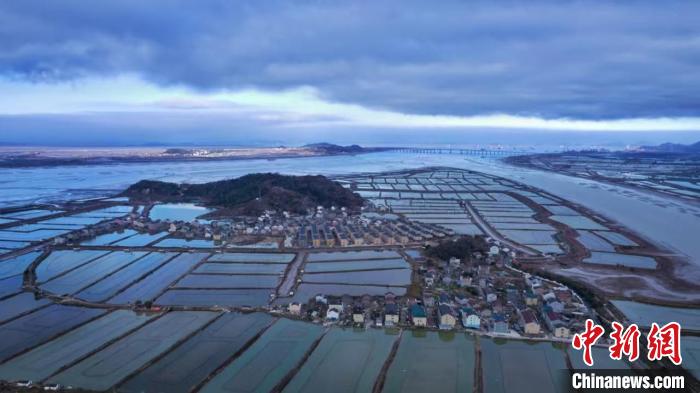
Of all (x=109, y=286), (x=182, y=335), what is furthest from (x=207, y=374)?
(x=109, y=286)

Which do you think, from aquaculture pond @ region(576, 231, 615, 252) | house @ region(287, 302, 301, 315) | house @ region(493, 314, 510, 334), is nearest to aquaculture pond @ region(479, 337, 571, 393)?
house @ region(493, 314, 510, 334)

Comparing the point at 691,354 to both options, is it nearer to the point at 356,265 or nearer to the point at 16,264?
Result: the point at 356,265

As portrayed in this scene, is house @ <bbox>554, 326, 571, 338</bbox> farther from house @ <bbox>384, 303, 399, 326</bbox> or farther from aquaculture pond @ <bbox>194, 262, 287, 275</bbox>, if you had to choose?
aquaculture pond @ <bbox>194, 262, 287, 275</bbox>

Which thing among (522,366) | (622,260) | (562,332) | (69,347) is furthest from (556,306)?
(69,347)

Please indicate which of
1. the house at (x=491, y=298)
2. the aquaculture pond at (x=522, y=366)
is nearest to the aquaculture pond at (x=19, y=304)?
the aquaculture pond at (x=522, y=366)

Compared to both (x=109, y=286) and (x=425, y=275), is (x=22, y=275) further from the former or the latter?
(x=425, y=275)

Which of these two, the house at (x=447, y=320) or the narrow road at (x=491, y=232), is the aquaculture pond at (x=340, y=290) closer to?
the house at (x=447, y=320)
